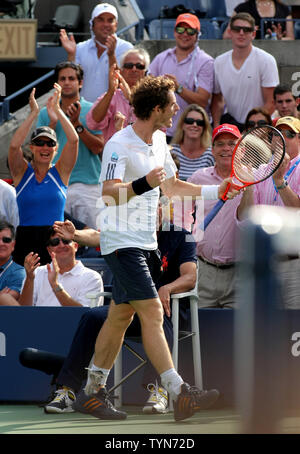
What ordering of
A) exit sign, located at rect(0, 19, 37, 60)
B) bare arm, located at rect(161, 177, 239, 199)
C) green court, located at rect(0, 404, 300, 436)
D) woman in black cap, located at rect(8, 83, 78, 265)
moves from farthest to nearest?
1. exit sign, located at rect(0, 19, 37, 60)
2. woman in black cap, located at rect(8, 83, 78, 265)
3. bare arm, located at rect(161, 177, 239, 199)
4. green court, located at rect(0, 404, 300, 436)

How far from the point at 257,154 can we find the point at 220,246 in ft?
4.14

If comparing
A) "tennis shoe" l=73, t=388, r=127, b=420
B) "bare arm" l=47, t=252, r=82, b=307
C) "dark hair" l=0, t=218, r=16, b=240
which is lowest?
"tennis shoe" l=73, t=388, r=127, b=420

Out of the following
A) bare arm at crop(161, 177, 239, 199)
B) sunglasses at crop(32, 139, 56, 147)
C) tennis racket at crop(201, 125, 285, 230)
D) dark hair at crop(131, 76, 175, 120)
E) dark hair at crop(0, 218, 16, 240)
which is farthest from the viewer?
sunglasses at crop(32, 139, 56, 147)

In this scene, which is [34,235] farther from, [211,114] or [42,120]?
[211,114]

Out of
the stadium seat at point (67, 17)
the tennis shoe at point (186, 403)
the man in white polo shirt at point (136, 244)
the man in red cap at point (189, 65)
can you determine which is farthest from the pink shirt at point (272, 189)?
the stadium seat at point (67, 17)

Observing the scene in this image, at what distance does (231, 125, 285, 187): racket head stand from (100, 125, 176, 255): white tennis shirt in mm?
492

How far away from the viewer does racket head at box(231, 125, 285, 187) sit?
5.57 metres

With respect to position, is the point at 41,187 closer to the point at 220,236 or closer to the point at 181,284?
the point at 220,236

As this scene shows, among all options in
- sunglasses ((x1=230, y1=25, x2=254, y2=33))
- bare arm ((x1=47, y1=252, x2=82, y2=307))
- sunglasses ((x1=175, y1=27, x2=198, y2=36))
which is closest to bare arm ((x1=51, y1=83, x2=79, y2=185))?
bare arm ((x1=47, y1=252, x2=82, y2=307))

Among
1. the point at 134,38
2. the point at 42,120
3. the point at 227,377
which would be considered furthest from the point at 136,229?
the point at 134,38

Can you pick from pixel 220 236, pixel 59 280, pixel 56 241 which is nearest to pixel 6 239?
pixel 56 241

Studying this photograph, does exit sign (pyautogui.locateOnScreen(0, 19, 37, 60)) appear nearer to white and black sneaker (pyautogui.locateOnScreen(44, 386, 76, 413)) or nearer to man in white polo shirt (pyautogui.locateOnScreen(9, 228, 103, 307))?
man in white polo shirt (pyautogui.locateOnScreen(9, 228, 103, 307))

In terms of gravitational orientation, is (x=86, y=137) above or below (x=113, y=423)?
above

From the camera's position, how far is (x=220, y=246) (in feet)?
22.5
